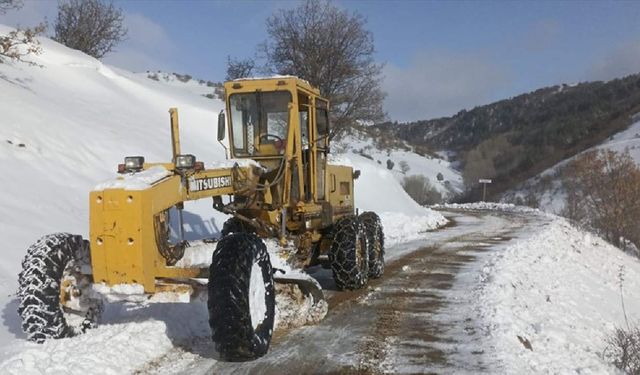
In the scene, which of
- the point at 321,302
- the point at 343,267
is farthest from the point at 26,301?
the point at 343,267

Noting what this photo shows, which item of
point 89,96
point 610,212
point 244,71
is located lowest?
point 610,212

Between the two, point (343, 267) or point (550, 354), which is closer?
point (550, 354)

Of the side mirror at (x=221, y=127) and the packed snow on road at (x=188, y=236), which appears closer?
the packed snow on road at (x=188, y=236)

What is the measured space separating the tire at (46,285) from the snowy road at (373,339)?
3.08 ft

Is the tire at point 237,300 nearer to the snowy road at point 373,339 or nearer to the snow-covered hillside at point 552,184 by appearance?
the snowy road at point 373,339

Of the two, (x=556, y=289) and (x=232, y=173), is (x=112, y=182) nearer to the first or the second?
(x=232, y=173)

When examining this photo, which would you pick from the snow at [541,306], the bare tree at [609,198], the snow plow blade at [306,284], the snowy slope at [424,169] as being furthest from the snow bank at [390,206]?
the snowy slope at [424,169]

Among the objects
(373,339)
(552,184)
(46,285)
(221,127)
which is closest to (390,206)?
(221,127)

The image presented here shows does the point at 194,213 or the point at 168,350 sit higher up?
the point at 194,213

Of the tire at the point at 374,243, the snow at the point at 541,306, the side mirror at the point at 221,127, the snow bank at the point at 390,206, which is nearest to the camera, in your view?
the snow at the point at 541,306

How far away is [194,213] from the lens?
14.0 meters

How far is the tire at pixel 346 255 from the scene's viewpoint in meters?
8.96

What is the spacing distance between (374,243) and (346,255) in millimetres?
1549

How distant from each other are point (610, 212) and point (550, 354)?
38.6 m
